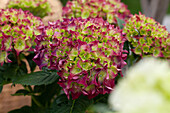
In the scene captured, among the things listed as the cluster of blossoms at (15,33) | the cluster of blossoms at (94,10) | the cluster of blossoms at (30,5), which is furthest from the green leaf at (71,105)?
the cluster of blossoms at (30,5)

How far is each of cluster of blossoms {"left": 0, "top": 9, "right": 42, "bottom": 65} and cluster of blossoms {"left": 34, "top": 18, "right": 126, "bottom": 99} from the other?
5 cm

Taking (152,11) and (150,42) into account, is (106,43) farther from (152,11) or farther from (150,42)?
(152,11)

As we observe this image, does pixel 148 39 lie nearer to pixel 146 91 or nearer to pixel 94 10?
pixel 94 10

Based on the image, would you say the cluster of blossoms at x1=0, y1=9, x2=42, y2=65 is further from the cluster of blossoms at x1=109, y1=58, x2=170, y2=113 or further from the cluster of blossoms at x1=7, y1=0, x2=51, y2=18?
the cluster of blossoms at x1=109, y1=58, x2=170, y2=113

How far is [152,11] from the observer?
1.48m

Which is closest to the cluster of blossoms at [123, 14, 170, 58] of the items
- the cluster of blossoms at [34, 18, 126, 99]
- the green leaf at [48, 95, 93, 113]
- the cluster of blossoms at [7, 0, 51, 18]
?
the cluster of blossoms at [34, 18, 126, 99]

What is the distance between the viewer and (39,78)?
2.10 feet

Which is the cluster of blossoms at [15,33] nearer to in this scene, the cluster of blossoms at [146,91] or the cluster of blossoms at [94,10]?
the cluster of blossoms at [94,10]

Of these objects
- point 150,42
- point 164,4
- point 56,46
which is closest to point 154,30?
point 150,42

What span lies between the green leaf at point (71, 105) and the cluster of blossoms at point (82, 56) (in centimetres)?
6

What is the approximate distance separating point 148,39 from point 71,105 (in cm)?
30

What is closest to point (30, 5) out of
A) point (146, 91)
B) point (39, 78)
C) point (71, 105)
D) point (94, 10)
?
point (94, 10)

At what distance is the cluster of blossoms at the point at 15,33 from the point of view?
62cm

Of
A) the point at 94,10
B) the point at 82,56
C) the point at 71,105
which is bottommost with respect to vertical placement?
the point at 71,105
